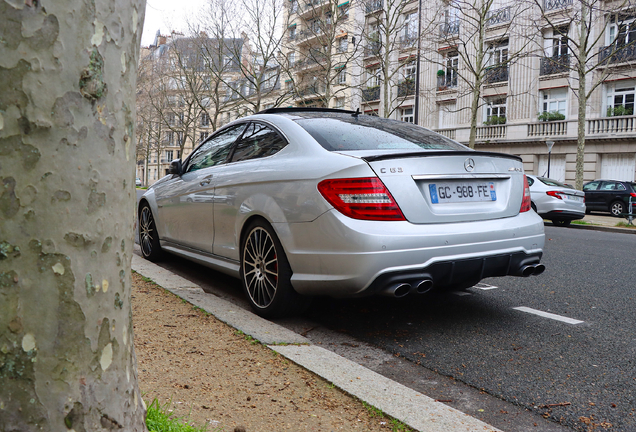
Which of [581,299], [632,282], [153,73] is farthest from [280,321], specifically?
[153,73]

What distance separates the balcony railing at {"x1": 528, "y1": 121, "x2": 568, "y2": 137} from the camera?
98.5 ft

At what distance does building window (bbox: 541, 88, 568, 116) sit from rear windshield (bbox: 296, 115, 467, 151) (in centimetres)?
2919

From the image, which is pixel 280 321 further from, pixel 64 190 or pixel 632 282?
pixel 632 282

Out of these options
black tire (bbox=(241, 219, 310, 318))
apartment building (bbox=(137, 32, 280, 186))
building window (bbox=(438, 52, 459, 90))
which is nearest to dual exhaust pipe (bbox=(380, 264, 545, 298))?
black tire (bbox=(241, 219, 310, 318))

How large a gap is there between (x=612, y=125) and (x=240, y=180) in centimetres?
2891

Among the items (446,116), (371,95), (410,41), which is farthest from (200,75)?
(446,116)

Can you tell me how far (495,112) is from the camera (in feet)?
111

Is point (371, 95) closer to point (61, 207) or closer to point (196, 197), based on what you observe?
point (196, 197)

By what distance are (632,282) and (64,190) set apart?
581 cm

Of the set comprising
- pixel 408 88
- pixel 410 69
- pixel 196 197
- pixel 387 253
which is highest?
→ pixel 410 69

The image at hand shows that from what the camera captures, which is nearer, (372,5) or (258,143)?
(258,143)

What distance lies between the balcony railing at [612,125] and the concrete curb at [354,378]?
28931 mm

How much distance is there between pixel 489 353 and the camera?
3455 mm

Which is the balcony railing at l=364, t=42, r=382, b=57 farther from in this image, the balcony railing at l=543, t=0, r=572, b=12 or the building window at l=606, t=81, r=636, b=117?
the building window at l=606, t=81, r=636, b=117
